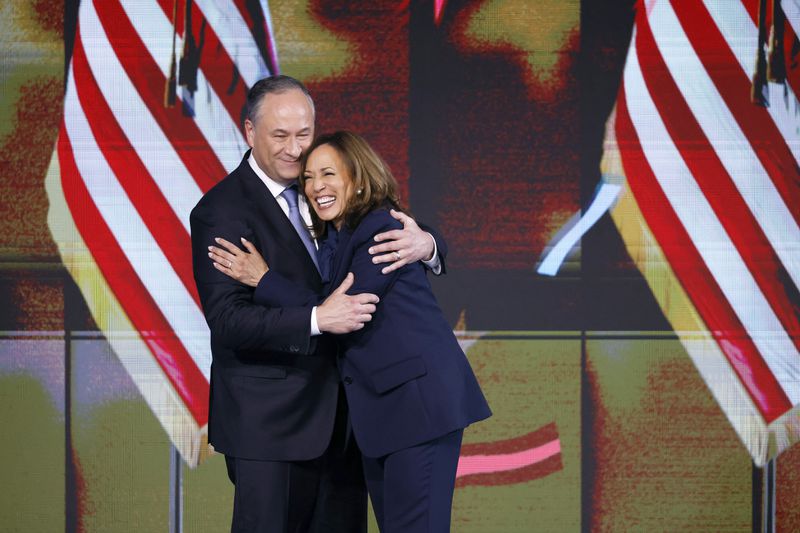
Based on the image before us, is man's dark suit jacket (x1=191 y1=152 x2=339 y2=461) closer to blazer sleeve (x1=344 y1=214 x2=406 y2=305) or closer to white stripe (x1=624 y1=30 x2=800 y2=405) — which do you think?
blazer sleeve (x1=344 y1=214 x2=406 y2=305)

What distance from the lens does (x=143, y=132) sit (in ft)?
10.9

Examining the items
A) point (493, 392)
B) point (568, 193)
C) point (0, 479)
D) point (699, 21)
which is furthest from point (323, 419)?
point (699, 21)

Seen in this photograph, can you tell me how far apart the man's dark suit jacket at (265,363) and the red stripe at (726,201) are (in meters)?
1.76

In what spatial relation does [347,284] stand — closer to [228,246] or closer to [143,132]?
[228,246]

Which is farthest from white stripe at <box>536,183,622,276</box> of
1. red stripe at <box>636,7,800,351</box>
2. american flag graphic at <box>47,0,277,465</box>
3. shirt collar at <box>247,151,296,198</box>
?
shirt collar at <box>247,151,296,198</box>

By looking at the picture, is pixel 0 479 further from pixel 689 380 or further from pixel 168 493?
pixel 689 380

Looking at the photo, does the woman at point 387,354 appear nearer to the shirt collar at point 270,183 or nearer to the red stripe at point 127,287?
the shirt collar at point 270,183

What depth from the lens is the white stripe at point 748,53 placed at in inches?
131

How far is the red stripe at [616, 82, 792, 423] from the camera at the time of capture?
130 inches

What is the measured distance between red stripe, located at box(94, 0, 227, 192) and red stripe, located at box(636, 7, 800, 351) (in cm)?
167

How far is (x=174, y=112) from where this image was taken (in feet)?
10.9

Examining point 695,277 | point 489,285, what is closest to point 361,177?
point 489,285

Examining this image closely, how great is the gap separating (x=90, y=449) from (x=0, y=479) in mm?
367

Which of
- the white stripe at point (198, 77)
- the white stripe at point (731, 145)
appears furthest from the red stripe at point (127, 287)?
the white stripe at point (731, 145)
